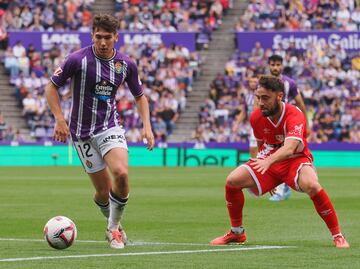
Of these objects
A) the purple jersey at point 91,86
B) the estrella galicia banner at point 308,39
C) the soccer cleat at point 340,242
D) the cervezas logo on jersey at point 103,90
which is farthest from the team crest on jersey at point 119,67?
the estrella galicia banner at point 308,39

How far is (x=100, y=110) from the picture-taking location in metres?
11.8

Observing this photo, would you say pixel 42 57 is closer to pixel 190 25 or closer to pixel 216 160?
pixel 190 25

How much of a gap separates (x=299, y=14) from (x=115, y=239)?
33.0 m

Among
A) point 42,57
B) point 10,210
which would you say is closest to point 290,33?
point 42,57

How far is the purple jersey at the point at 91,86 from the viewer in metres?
11.7

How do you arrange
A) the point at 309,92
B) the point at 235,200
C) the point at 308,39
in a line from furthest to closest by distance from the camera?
the point at 308,39, the point at 309,92, the point at 235,200

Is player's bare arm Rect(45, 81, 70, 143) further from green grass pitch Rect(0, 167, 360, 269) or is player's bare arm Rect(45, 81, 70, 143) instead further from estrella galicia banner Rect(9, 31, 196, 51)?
estrella galicia banner Rect(9, 31, 196, 51)

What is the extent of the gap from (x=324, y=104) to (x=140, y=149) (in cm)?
688

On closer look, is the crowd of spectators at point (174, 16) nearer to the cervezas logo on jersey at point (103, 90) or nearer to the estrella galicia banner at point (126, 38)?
the estrella galicia banner at point (126, 38)

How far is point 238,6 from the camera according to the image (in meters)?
44.3

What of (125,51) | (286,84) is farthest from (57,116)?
(125,51)

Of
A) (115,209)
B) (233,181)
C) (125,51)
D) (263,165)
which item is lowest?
(125,51)

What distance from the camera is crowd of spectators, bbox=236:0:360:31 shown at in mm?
42938

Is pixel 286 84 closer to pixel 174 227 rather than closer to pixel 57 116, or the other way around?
pixel 174 227
